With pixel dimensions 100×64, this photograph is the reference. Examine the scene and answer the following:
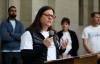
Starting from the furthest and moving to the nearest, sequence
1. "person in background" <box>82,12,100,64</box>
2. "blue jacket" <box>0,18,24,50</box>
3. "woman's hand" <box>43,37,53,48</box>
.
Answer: "person in background" <box>82,12,100,64</box>, "blue jacket" <box>0,18,24,50</box>, "woman's hand" <box>43,37,53,48</box>

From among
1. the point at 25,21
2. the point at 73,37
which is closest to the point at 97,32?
the point at 73,37

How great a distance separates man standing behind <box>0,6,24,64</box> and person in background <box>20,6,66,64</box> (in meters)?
4.67

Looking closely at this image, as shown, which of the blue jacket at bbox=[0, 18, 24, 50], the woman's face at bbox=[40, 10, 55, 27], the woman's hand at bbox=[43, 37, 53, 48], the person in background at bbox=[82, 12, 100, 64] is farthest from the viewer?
the person in background at bbox=[82, 12, 100, 64]

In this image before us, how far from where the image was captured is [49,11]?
5.80 m

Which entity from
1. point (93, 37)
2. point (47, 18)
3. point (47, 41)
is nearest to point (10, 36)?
point (93, 37)

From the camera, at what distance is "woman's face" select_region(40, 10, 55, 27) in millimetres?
5707

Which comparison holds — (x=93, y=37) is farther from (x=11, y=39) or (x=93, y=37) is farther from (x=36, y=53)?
(x=36, y=53)

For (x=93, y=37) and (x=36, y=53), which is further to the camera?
(x=93, y=37)

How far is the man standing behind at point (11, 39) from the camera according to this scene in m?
10.5

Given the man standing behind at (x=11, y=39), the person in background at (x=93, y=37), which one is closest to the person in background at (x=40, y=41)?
the man standing behind at (x=11, y=39)

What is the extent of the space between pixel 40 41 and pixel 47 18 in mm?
335

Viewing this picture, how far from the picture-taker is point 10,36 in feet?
34.5

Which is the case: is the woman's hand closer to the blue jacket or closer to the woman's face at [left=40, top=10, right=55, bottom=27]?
the woman's face at [left=40, top=10, right=55, bottom=27]

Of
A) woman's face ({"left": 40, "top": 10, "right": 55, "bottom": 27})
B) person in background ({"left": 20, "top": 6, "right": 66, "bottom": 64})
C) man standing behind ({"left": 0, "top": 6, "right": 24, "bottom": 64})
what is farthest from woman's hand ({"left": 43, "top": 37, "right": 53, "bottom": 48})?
man standing behind ({"left": 0, "top": 6, "right": 24, "bottom": 64})
